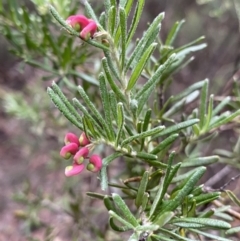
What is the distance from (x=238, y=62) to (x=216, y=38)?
35.7 inches

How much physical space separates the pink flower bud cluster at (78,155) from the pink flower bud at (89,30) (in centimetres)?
11

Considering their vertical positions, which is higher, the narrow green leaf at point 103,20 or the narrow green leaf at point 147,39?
the narrow green leaf at point 103,20

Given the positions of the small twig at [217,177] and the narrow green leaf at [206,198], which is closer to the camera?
the narrow green leaf at [206,198]

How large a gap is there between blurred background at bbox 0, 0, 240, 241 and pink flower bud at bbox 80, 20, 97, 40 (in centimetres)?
30

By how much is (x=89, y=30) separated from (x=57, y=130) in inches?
36.6

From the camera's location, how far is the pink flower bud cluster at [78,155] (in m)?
0.45

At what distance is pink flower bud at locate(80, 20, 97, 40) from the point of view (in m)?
0.43

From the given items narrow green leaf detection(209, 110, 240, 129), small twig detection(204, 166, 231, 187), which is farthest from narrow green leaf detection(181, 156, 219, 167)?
small twig detection(204, 166, 231, 187)

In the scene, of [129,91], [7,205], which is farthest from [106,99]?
[7,205]

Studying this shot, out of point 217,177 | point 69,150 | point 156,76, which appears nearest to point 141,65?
point 156,76

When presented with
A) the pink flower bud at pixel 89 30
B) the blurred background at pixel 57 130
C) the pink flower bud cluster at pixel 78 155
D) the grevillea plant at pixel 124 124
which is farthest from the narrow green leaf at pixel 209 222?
the blurred background at pixel 57 130

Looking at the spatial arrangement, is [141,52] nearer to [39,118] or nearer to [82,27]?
[82,27]

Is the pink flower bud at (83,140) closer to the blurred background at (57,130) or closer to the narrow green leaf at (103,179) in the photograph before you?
the narrow green leaf at (103,179)

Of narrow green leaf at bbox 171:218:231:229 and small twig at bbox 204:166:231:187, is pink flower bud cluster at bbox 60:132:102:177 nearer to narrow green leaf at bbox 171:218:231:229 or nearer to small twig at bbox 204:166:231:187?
narrow green leaf at bbox 171:218:231:229
